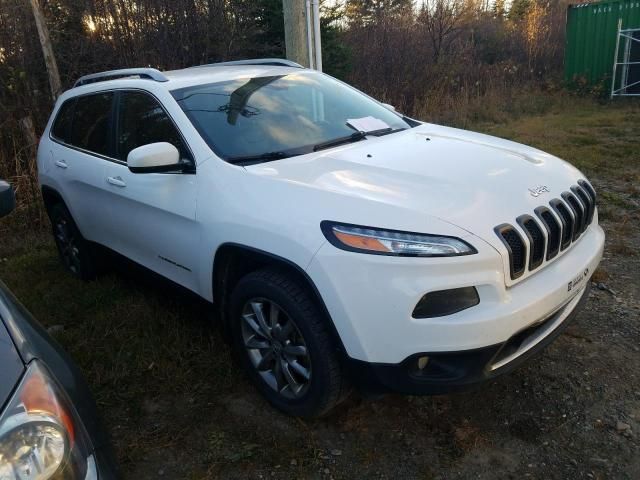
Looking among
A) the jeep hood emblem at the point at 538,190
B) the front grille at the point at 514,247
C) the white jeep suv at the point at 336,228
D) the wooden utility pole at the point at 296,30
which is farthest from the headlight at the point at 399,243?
the wooden utility pole at the point at 296,30

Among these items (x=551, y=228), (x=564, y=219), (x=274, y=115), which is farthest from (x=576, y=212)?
(x=274, y=115)

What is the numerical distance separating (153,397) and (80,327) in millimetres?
1099

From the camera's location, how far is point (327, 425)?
267cm

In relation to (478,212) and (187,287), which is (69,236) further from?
(478,212)

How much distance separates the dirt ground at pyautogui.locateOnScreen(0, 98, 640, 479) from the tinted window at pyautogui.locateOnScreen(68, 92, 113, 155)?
102 cm

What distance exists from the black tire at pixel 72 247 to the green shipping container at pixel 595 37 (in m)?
13.4

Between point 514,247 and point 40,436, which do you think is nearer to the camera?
point 40,436

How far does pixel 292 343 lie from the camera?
2572mm

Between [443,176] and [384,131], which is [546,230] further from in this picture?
[384,131]

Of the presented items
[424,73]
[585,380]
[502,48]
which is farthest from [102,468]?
[502,48]

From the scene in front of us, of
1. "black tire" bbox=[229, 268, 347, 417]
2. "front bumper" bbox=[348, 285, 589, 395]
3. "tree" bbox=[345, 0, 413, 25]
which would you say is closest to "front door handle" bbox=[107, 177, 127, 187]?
"black tire" bbox=[229, 268, 347, 417]

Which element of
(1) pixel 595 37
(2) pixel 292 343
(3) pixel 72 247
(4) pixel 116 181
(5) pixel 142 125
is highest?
(1) pixel 595 37

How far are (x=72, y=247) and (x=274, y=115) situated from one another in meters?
2.39

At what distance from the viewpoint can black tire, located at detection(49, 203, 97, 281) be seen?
4369 millimetres
